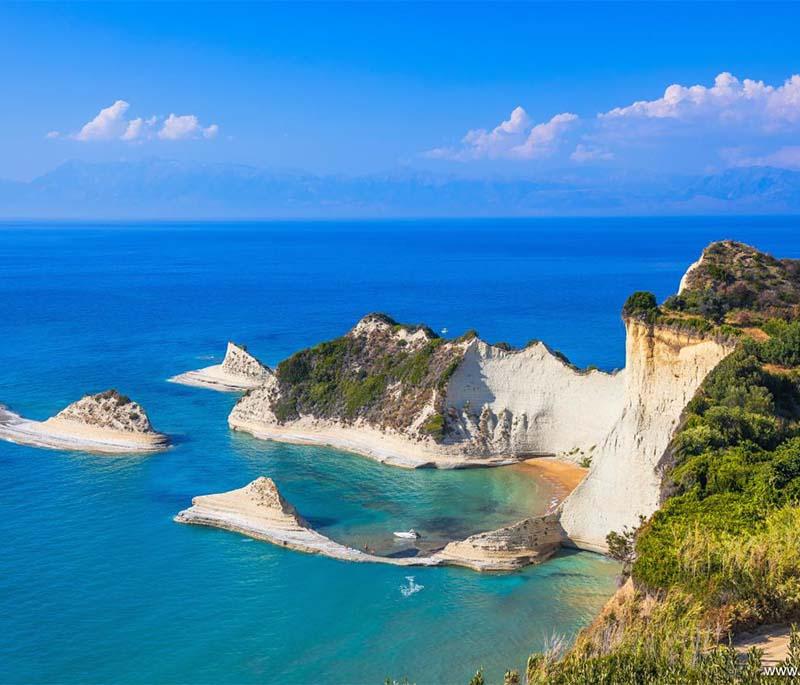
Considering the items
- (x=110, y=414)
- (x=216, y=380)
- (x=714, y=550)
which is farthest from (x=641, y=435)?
(x=216, y=380)

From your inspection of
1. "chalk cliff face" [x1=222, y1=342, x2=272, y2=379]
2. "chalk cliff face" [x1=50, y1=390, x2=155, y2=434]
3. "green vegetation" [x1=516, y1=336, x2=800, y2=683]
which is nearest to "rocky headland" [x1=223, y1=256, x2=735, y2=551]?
"green vegetation" [x1=516, y1=336, x2=800, y2=683]

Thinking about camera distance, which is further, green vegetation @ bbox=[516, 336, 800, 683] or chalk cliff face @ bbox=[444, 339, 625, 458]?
chalk cliff face @ bbox=[444, 339, 625, 458]

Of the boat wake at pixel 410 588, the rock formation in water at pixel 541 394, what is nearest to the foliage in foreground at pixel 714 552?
the rock formation in water at pixel 541 394

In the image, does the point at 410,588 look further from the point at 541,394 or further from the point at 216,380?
the point at 216,380

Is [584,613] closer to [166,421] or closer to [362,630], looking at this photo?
[362,630]

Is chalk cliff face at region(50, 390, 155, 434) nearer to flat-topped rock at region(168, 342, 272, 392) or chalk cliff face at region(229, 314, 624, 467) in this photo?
chalk cliff face at region(229, 314, 624, 467)

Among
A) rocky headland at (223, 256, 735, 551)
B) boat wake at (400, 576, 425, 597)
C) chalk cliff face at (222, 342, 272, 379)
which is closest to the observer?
boat wake at (400, 576, 425, 597)

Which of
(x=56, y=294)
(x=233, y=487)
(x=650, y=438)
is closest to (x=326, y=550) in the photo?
(x=233, y=487)
